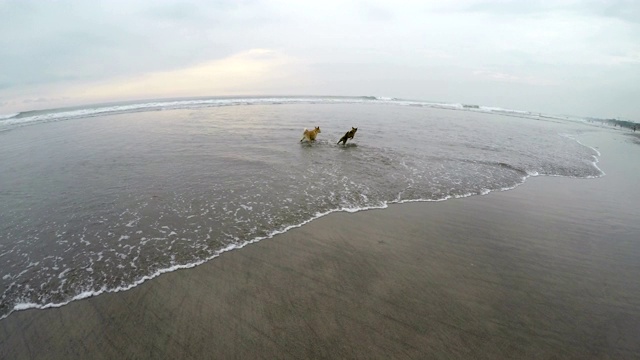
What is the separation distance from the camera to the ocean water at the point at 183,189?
4.72 m

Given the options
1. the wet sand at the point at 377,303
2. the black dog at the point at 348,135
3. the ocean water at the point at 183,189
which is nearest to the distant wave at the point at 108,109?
the ocean water at the point at 183,189

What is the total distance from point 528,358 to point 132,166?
11660mm

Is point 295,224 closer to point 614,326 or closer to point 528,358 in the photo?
point 528,358

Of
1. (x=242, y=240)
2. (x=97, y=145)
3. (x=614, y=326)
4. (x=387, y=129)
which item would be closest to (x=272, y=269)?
(x=242, y=240)

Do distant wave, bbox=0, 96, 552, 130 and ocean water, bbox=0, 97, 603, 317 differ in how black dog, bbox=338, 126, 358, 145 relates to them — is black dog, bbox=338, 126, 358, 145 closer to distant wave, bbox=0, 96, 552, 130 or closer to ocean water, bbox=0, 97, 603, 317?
ocean water, bbox=0, 97, 603, 317

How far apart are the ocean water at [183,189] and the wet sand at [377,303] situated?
0.68 metres

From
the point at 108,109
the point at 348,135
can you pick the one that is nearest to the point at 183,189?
the point at 348,135

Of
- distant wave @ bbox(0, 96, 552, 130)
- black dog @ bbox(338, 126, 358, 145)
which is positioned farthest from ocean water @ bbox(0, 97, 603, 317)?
distant wave @ bbox(0, 96, 552, 130)

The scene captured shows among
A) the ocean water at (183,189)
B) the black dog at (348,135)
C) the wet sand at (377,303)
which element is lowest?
the wet sand at (377,303)

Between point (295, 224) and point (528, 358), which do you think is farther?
point (295, 224)

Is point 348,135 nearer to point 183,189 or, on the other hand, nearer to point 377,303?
point 183,189

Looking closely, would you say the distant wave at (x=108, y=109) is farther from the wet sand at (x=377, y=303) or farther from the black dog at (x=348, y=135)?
the wet sand at (x=377, y=303)

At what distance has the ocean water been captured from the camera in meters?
4.72

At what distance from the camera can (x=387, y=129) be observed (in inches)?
799
